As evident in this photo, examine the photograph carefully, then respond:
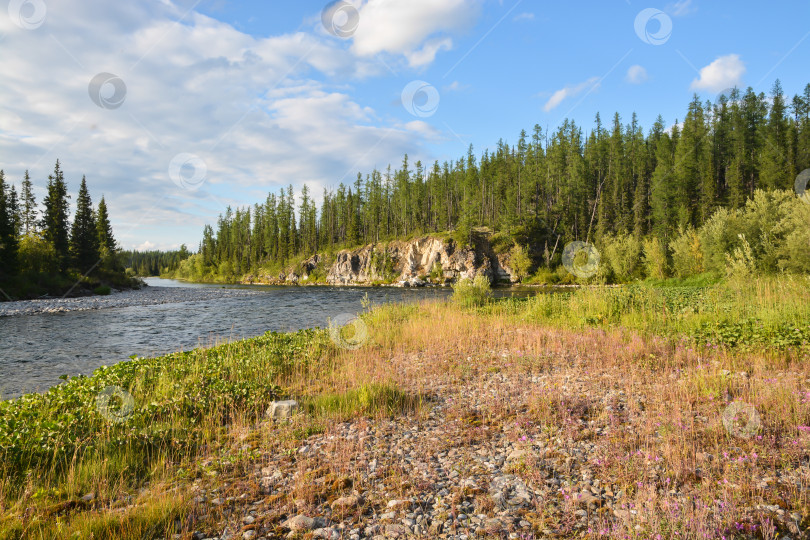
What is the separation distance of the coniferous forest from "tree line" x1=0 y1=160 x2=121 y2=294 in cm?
5555

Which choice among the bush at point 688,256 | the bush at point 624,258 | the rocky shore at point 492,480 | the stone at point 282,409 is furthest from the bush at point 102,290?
the bush at point 688,256

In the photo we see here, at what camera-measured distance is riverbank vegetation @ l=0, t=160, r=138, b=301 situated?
3978 cm

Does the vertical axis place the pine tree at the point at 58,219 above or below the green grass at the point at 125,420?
above

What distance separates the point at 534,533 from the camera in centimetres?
332

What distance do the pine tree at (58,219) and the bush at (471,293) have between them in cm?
5346

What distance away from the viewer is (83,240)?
53031 millimetres

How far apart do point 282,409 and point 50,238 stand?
6048cm

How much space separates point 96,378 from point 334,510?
290 inches

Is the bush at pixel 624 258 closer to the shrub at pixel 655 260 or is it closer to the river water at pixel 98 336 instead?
the shrub at pixel 655 260

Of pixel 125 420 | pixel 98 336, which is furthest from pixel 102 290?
pixel 125 420

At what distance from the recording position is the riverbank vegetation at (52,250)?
1566 inches

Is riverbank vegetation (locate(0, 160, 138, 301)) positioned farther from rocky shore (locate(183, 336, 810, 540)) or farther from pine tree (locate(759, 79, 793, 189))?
pine tree (locate(759, 79, 793, 189))

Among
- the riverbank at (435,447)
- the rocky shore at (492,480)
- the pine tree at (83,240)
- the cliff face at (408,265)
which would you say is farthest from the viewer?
the cliff face at (408,265)

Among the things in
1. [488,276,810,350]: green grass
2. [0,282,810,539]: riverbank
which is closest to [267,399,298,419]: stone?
[0,282,810,539]: riverbank
